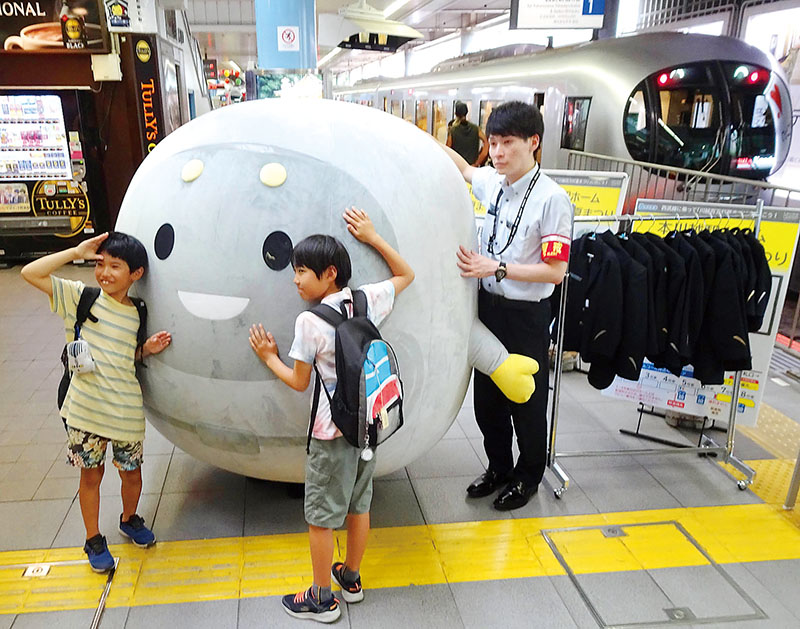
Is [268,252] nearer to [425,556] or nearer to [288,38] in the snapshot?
[425,556]

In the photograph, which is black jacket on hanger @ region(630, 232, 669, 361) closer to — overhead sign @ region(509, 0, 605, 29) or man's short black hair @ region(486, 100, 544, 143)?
man's short black hair @ region(486, 100, 544, 143)

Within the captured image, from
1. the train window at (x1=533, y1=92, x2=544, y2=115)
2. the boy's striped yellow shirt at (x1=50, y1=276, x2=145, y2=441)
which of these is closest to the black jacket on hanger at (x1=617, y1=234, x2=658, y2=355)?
the boy's striped yellow shirt at (x1=50, y1=276, x2=145, y2=441)

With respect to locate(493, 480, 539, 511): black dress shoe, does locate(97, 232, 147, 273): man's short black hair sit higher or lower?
higher

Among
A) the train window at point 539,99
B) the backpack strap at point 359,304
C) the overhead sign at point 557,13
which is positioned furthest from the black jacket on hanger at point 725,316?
the train window at point 539,99

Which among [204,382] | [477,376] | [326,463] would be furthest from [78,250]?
[477,376]

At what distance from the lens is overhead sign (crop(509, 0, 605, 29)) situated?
821cm

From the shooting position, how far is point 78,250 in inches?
100

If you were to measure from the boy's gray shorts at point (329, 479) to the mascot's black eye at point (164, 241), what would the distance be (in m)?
0.98

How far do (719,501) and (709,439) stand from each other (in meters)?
0.63

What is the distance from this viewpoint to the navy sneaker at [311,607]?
263 cm

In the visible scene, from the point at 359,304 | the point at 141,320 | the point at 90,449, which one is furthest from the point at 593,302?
the point at 90,449

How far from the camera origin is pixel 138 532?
3.06 m

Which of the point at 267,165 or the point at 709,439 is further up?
the point at 267,165

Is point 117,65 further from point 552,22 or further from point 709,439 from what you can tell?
point 709,439
